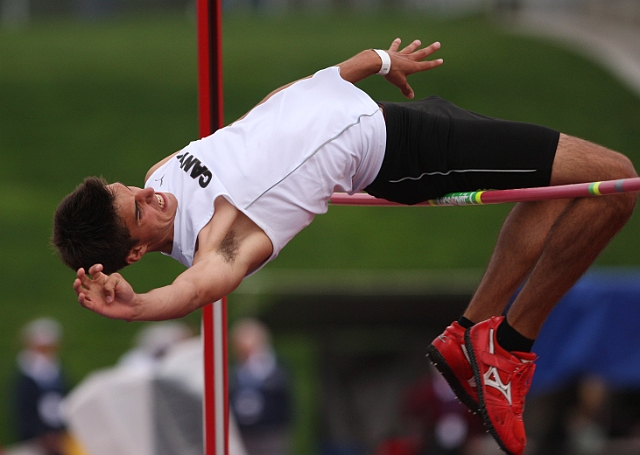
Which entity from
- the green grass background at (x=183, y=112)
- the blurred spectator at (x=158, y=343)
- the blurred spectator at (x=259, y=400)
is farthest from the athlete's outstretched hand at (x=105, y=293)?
the green grass background at (x=183, y=112)

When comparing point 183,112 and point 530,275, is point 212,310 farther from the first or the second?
point 183,112

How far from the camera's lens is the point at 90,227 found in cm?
317

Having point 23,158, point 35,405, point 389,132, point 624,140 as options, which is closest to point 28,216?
point 23,158

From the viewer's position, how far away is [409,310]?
26.8 ft

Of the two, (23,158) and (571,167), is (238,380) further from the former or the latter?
(23,158)

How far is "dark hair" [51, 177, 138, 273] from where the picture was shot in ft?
10.4

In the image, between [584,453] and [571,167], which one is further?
[584,453]

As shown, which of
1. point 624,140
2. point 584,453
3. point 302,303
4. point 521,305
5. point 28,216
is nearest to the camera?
point 521,305

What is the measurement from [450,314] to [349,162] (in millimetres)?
4768

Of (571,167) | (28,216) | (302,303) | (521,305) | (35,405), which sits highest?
(571,167)

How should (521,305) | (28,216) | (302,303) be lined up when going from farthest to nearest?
(28,216), (302,303), (521,305)

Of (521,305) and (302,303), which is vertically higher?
(521,305)

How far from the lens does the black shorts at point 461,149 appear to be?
344cm

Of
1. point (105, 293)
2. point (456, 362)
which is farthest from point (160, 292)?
point (456, 362)
